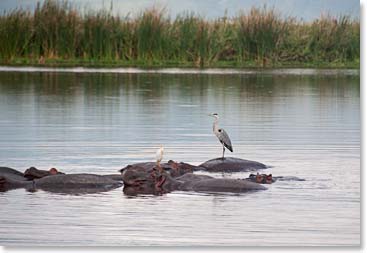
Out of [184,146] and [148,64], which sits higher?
[148,64]

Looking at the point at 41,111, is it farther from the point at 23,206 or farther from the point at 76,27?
the point at 23,206

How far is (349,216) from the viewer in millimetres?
9289

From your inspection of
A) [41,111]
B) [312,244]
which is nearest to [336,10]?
[312,244]

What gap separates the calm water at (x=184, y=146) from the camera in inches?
360

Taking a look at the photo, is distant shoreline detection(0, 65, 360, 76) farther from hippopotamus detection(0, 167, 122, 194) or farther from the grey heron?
hippopotamus detection(0, 167, 122, 194)

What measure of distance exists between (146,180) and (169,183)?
0.65 ft

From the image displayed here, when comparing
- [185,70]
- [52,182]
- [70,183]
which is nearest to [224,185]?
[70,183]

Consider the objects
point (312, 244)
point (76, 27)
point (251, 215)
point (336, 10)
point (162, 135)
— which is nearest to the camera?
point (312, 244)

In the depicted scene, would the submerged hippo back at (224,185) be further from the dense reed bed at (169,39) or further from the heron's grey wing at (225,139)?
the dense reed bed at (169,39)

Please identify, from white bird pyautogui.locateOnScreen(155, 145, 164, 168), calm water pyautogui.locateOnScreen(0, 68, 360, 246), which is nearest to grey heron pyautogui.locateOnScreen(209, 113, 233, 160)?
calm water pyautogui.locateOnScreen(0, 68, 360, 246)

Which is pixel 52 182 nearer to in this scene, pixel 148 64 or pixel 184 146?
A: pixel 184 146

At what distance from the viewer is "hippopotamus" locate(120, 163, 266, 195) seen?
34.9 feet

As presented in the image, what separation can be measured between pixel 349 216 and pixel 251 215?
31.0 inches

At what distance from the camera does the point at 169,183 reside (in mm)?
10781
